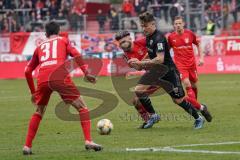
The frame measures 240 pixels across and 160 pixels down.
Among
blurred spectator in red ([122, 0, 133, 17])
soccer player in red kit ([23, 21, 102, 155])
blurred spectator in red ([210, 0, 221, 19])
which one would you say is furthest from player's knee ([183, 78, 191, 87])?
blurred spectator in red ([122, 0, 133, 17])

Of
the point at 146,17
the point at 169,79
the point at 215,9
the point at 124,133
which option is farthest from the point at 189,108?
the point at 215,9

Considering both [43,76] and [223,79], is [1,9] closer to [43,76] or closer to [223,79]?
[223,79]

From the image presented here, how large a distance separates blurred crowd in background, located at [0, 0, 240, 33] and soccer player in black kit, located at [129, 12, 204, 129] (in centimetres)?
2507

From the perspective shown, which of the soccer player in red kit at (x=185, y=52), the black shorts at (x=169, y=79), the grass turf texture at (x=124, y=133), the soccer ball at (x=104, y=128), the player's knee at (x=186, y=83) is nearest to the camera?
the grass turf texture at (x=124, y=133)

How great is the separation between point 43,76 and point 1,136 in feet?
10.3

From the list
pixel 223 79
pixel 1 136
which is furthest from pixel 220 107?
pixel 223 79

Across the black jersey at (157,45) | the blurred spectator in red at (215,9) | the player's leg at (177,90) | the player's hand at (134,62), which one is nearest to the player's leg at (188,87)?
the player's leg at (177,90)

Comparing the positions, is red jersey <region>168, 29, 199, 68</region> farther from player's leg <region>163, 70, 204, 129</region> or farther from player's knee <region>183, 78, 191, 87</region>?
player's leg <region>163, 70, 204, 129</region>

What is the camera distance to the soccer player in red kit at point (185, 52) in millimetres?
17906

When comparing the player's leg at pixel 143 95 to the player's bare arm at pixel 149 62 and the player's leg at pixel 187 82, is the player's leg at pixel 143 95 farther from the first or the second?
the player's leg at pixel 187 82

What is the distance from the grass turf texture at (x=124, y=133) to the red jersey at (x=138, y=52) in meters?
1.52

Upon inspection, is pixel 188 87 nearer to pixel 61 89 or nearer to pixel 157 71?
pixel 157 71

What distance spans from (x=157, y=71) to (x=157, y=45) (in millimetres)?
851

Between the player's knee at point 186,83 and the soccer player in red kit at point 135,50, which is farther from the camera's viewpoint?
the player's knee at point 186,83
